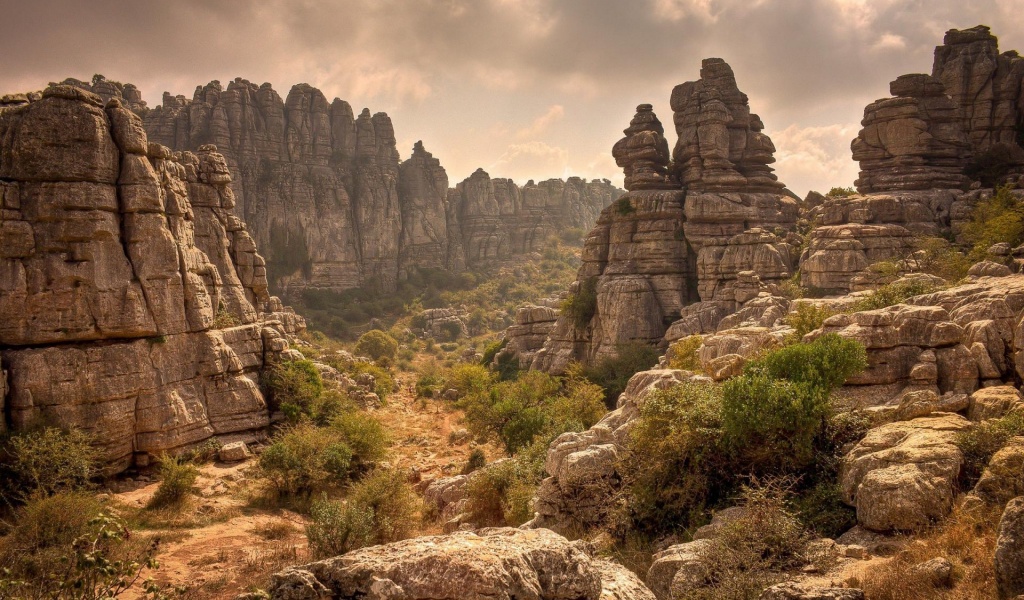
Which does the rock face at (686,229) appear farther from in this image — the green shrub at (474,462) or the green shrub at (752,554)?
the green shrub at (752,554)

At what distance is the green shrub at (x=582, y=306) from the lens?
37.5 metres

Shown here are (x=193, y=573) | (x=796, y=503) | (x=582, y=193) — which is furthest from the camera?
(x=582, y=193)

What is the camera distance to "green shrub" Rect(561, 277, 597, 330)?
1478 inches

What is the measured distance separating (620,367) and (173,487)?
71.1 feet

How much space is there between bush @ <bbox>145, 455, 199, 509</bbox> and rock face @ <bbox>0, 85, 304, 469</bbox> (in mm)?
2134

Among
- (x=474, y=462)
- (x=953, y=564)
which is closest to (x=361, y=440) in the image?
(x=474, y=462)

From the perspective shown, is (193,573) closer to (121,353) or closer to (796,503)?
(121,353)

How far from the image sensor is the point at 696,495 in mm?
10750

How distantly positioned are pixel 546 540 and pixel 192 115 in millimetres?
76316

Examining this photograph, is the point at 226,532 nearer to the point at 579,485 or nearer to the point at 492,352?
the point at 579,485

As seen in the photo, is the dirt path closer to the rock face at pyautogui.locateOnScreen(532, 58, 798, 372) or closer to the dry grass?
the dry grass

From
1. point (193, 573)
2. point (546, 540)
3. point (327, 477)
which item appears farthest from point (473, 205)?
point (546, 540)

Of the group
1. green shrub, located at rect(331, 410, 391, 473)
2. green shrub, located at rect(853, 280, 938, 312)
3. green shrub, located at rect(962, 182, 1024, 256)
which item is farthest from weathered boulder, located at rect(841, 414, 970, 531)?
green shrub, located at rect(962, 182, 1024, 256)

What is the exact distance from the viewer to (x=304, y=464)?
19.2 meters
